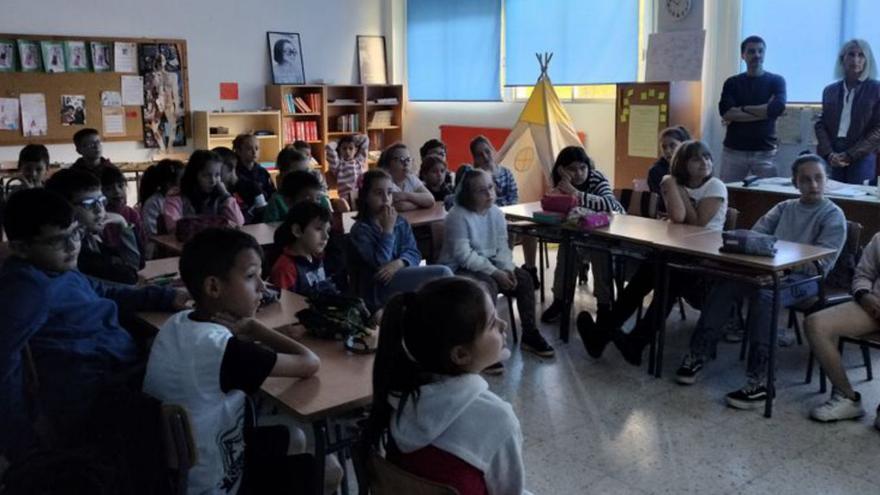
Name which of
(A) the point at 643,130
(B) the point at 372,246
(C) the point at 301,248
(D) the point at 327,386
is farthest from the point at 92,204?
(A) the point at 643,130

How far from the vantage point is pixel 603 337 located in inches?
166

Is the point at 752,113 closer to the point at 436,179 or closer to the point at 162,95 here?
the point at 436,179

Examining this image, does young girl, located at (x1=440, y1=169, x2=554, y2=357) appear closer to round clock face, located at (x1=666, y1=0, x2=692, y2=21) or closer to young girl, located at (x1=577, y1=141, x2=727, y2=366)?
young girl, located at (x1=577, y1=141, x2=727, y2=366)

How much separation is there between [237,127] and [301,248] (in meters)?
6.54

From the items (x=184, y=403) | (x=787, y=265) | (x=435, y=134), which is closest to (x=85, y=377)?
(x=184, y=403)

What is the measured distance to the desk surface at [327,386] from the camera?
1.96 m

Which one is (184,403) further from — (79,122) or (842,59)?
(79,122)

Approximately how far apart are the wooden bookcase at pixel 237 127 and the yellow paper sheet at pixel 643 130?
163 inches

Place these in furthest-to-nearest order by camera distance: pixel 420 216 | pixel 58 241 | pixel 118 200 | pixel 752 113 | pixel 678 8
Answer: pixel 678 8
pixel 752 113
pixel 420 216
pixel 118 200
pixel 58 241

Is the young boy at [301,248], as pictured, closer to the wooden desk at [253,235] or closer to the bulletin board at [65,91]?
the wooden desk at [253,235]

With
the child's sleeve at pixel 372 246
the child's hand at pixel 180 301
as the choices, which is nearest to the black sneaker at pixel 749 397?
the child's sleeve at pixel 372 246

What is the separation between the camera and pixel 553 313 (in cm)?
495

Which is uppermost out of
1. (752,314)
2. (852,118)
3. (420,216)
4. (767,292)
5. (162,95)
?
(162,95)

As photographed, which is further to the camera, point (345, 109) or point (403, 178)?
point (345, 109)
